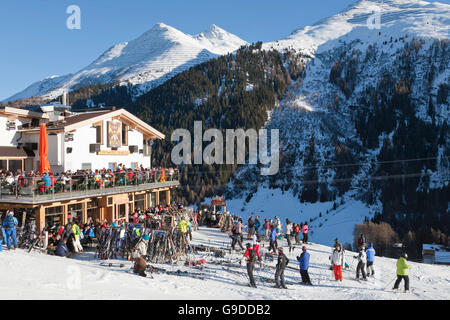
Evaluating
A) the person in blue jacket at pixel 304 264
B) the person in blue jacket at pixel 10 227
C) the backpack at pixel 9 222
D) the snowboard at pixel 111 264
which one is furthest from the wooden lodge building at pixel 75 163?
the person in blue jacket at pixel 304 264

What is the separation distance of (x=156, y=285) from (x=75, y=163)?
14482 millimetres

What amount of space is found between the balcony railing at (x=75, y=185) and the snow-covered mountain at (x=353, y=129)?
52.0 metres

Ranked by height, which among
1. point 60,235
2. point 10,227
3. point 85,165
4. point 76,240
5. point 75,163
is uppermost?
point 75,163

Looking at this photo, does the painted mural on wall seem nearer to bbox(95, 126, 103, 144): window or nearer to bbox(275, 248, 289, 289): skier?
bbox(95, 126, 103, 144): window

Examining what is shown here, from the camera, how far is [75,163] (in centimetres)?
2583

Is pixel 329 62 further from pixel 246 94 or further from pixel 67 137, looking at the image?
pixel 67 137

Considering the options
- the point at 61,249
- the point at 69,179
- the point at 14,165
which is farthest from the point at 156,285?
the point at 14,165

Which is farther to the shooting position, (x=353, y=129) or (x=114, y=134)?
(x=353, y=129)

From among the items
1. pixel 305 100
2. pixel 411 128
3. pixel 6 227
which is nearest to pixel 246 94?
pixel 305 100

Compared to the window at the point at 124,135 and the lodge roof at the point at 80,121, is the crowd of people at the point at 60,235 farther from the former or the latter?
the window at the point at 124,135

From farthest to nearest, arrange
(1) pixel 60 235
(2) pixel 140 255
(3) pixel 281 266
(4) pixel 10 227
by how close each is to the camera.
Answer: (1) pixel 60 235, (4) pixel 10 227, (2) pixel 140 255, (3) pixel 281 266

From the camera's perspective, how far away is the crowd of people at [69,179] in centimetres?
1939

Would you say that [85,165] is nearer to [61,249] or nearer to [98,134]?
[98,134]

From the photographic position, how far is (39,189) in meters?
19.5
